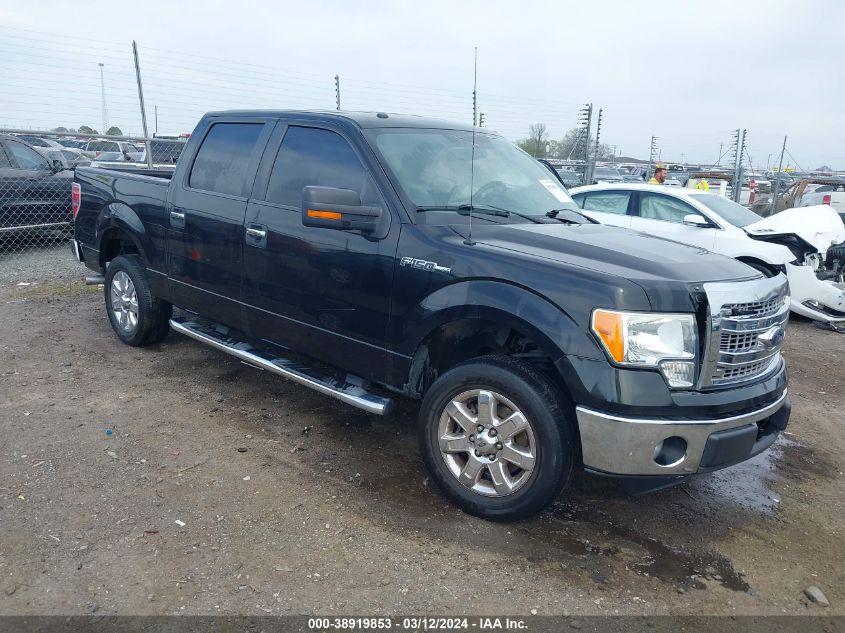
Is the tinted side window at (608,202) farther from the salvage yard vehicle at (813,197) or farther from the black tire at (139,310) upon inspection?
the salvage yard vehicle at (813,197)

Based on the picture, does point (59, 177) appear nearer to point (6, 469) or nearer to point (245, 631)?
point (6, 469)

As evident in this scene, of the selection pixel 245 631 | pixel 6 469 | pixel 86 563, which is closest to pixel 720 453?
pixel 245 631

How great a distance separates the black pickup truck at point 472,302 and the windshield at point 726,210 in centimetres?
467

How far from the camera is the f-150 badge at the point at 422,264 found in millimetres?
3421

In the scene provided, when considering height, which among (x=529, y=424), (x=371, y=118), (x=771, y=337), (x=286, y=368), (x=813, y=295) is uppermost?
(x=371, y=118)

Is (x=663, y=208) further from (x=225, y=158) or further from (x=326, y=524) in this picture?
(x=326, y=524)

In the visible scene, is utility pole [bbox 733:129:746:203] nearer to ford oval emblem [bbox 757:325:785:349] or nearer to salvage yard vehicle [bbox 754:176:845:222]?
salvage yard vehicle [bbox 754:176:845:222]

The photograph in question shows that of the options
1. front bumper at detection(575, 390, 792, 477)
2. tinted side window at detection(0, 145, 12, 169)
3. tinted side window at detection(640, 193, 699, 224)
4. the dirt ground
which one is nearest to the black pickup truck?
front bumper at detection(575, 390, 792, 477)

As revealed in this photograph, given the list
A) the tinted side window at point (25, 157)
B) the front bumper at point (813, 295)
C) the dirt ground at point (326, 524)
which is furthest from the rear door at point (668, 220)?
the tinted side window at point (25, 157)

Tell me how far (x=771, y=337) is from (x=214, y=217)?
348 centimetres

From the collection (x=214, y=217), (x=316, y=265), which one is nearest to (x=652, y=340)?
(x=316, y=265)

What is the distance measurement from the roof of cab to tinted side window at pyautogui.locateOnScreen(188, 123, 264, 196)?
16cm

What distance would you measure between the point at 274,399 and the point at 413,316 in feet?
5.87

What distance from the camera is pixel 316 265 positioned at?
3.97 m
